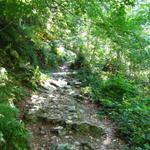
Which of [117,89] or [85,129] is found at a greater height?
[117,89]

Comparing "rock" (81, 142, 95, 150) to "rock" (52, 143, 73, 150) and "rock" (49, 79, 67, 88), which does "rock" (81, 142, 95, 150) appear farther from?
"rock" (49, 79, 67, 88)

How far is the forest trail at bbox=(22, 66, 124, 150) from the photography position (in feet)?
22.4

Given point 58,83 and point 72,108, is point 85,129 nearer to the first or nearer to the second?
point 72,108

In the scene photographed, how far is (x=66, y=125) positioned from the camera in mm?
7633

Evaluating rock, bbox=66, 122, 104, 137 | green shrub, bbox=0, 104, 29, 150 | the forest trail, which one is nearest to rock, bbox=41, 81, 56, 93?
the forest trail

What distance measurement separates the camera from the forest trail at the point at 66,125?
6.82 metres

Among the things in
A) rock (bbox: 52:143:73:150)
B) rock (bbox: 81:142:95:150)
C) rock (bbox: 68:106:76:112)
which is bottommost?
rock (bbox: 81:142:95:150)

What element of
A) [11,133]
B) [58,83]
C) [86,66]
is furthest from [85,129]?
[86,66]

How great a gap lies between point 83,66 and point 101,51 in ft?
12.2

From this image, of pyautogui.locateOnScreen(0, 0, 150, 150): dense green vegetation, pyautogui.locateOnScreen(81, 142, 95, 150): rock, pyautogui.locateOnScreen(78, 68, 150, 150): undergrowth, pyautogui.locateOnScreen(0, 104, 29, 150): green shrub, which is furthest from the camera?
pyautogui.locateOnScreen(78, 68, 150, 150): undergrowth

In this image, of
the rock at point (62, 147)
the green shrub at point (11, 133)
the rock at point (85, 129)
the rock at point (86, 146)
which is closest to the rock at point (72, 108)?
the rock at point (85, 129)

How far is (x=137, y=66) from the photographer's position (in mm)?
17484

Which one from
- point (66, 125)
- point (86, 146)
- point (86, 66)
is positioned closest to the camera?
point (86, 146)

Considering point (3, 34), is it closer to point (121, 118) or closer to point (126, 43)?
point (126, 43)
